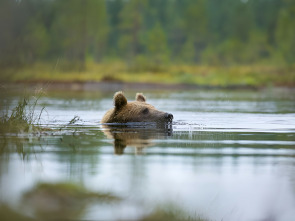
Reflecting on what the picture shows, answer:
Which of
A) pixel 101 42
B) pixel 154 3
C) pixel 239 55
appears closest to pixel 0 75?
pixel 239 55

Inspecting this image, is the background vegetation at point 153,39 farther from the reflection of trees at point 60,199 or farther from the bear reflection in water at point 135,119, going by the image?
the reflection of trees at point 60,199

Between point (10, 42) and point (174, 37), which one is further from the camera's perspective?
point (174, 37)

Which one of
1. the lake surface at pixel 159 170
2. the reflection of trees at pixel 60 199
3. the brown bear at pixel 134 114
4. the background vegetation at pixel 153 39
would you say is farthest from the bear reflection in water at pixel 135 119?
the reflection of trees at pixel 60 199

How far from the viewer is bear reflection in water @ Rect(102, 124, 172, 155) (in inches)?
370

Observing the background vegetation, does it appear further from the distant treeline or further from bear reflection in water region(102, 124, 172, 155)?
bear reflection in water region(102, 124, 172, 155)

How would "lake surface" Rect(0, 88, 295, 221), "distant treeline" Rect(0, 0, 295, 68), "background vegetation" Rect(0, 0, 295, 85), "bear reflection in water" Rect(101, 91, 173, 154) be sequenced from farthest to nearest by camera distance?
1. "distant treeline" Rect(0, 0, 295, 68)
2. "background vegetation" Rect(0, 0, 295, 85)
3. "bear reflection in water" Rect(101, 91, 173, 154)
4. "lake surface" Rect(0, 88, 295, 221)

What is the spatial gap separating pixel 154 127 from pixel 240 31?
92.4 metres

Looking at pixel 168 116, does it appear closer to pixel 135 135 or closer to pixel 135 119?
pixel 135 119

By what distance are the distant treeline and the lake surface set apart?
99.3ft

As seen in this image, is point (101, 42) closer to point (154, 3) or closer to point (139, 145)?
point (154, 3)

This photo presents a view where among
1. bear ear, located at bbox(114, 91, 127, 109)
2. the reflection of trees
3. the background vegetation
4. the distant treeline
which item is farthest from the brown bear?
the distant treeline

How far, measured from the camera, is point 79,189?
586 centimetres

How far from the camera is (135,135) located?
36.0 feet

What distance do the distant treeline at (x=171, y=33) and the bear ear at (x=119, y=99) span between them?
27.4m
